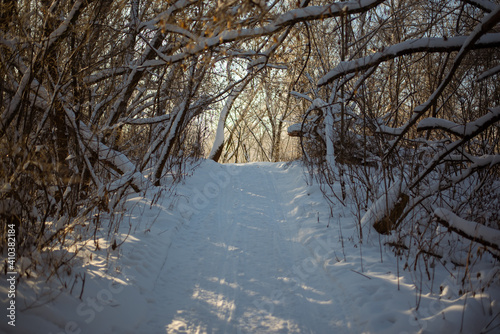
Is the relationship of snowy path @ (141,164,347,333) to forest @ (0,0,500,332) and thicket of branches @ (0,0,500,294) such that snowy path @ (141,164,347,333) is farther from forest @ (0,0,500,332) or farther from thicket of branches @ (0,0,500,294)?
thicket of branches @ (0,0,500,294)

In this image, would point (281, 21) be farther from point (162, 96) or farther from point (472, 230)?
point (162, 96)

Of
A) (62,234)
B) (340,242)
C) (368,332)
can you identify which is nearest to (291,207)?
(340,242)

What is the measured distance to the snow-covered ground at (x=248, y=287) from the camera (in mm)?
2521

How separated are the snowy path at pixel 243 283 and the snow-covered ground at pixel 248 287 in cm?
1

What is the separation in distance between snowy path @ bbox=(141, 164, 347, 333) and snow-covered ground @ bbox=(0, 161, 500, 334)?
11 millimetres

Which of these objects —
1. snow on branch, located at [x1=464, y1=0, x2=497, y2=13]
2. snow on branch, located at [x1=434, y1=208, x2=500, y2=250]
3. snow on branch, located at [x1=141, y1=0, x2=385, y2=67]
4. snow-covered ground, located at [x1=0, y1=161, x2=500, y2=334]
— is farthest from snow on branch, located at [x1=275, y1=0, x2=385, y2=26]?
snow-covered ground, located at [x1=0, y1=161, x2=500, y2=334]

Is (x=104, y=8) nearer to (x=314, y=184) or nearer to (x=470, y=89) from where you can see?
(x=314, y=184)

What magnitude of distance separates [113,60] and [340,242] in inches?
207

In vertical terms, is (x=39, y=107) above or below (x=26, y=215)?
above

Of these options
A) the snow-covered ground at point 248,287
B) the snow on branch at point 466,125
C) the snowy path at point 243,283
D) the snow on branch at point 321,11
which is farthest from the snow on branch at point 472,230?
the snow on branch at point 321,11

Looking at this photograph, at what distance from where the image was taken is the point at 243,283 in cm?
346

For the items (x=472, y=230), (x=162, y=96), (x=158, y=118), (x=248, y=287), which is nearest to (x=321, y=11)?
(x=472, y=230)

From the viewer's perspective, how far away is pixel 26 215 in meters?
3.16

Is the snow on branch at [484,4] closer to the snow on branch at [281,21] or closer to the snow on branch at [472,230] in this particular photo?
the snow on branch at [281,21]
